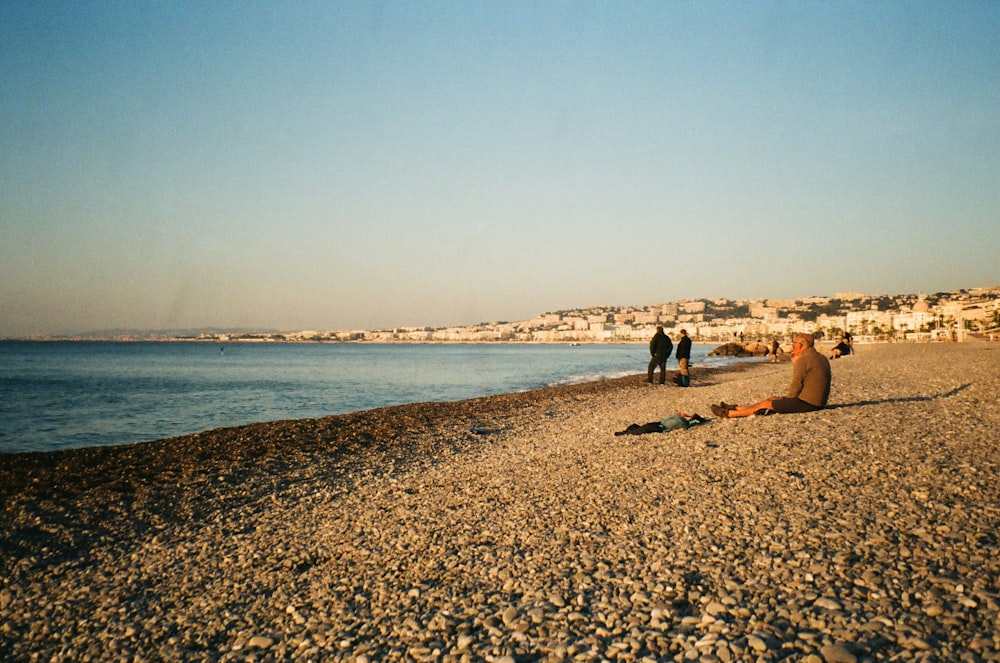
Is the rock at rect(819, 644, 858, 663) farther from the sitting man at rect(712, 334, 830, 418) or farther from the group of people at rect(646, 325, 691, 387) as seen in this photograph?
the group of people at rect(646, 325, 691, 387)

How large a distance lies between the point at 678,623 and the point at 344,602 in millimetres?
2939

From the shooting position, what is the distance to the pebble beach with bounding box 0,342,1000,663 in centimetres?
442

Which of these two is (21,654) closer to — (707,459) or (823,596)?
(823,596)

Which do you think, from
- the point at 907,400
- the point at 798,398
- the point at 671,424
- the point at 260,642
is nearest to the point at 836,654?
the point at 260,642

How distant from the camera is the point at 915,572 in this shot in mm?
4945

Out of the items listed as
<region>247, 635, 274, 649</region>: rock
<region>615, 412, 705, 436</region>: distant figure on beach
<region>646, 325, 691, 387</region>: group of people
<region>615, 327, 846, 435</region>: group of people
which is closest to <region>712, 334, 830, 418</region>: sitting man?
<region>615, 327, 846, 435</region>: group of people

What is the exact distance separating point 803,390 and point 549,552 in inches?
353

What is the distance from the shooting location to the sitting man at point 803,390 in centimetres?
1237

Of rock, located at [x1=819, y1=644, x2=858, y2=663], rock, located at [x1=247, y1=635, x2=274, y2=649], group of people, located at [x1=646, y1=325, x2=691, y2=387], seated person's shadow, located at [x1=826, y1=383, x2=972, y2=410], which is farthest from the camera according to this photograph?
group of people, located at [x1=646, y1=325, x2=691, y2=387]

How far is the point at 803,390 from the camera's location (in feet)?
41.9

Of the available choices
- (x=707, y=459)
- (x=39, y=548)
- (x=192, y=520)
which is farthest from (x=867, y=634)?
(x=39, y=548)

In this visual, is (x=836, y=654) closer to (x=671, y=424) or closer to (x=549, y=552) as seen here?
(x=549, y=552)

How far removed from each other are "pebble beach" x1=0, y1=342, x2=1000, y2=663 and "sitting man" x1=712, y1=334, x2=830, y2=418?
0.35 meters

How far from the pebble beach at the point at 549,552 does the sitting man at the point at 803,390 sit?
0.35 meters
